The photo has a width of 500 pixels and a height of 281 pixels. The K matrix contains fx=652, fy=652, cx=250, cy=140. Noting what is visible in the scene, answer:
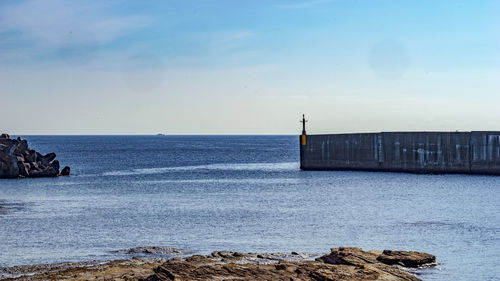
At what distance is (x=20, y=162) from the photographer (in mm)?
68375

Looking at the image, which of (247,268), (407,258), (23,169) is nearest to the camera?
(247,268)

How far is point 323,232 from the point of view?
100 feet

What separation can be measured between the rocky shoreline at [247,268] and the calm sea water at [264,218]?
1439mm

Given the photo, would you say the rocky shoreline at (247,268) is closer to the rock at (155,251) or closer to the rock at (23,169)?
the rock at (155,251)

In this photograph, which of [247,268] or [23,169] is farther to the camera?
[23,169]

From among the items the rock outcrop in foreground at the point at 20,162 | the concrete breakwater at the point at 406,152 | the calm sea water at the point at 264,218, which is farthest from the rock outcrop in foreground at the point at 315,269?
the rock outcrop in foreground at the point at 20,162

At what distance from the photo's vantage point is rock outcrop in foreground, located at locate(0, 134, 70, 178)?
6681cm

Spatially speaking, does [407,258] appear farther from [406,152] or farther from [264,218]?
[406,152]

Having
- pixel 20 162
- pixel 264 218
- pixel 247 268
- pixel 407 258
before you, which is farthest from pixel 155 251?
pixel 20 162

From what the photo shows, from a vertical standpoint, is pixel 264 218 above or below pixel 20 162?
below

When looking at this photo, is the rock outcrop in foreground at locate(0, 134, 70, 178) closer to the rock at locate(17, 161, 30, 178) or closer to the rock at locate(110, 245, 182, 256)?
the rock at locate(17, 161, 30, 178)

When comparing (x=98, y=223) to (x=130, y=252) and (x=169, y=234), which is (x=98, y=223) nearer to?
(x=169, y=234)

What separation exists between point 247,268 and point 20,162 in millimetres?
55177

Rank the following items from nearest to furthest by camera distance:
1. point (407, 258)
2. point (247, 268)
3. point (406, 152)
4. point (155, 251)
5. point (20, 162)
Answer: point (247, 268)
point (407, 258)
point (155, 251)
point (406, 152)
point (20, 162)
